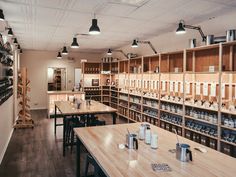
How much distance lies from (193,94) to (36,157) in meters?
3.49

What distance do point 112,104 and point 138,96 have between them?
222 cm

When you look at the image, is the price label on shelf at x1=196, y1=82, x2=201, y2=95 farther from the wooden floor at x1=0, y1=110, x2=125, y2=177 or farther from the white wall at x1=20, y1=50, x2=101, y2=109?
the white wall at x1=20, y1=50, x2=101, y2=109

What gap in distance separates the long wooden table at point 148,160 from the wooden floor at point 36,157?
4.52 ft

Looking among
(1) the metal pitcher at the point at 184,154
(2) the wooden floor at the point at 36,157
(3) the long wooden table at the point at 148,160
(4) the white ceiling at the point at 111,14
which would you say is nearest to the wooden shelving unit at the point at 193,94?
(4) the white ceiling at the point at 111,14

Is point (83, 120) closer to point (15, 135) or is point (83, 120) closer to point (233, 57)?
point (15, 135)

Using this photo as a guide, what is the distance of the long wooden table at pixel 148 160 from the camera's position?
1739mm

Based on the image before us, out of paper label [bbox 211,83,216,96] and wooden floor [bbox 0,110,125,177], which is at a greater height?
paper label [bbox 211,83,216,96]

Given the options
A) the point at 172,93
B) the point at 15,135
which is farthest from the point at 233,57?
the point at 15,135

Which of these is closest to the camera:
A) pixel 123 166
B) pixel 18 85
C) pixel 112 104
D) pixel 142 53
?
pixel 123 166

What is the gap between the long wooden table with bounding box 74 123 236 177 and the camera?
174cm

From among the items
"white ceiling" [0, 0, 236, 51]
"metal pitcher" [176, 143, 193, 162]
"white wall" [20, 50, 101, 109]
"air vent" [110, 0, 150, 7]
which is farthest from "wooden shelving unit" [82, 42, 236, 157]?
"white wall" [20, 50, 101, 109]

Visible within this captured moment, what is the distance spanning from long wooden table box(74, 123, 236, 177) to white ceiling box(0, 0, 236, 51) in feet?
7.45

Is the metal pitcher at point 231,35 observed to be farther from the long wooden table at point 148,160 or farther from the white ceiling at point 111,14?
the long wooden table at point 148,160

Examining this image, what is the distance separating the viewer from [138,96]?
22.1 ft
